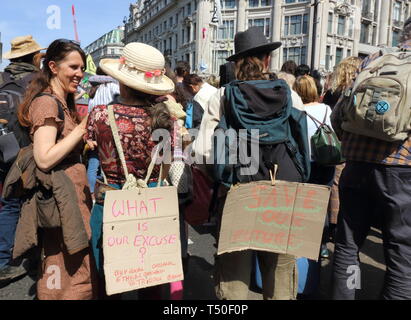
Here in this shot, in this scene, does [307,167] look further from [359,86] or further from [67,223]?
[67,223]

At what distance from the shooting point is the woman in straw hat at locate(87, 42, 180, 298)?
1.90m

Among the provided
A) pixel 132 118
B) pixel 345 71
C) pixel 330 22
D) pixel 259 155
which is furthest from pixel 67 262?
pixel 330 22

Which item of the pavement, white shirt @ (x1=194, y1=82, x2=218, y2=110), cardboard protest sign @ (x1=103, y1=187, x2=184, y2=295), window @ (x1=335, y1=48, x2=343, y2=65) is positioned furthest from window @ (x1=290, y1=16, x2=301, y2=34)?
cardboard protest sign @ (x1=103, y1=187, x2=184, y2=295)

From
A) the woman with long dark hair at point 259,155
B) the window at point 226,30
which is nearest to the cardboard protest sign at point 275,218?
the woman with long dark hair at point 259,155

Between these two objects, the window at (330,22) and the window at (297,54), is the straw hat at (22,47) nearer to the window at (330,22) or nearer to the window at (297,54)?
the window at (297,54)

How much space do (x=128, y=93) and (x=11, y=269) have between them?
2437 mm

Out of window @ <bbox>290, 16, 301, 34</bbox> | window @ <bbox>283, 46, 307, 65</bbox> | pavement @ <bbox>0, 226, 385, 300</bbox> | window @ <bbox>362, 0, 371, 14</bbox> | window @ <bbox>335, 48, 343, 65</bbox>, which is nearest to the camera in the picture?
pavement @ <bbox>0, 226, 385, 300</bbox>

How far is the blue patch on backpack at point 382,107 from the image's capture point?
1.90m

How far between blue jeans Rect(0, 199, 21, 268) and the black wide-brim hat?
2528 mm

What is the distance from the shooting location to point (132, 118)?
75.4 inches

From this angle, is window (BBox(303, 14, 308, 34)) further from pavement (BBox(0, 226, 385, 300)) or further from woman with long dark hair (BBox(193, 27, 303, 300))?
woman with long dark hair (BBox(193, 27, 303, 300))

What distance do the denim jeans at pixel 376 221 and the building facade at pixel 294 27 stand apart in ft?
116
